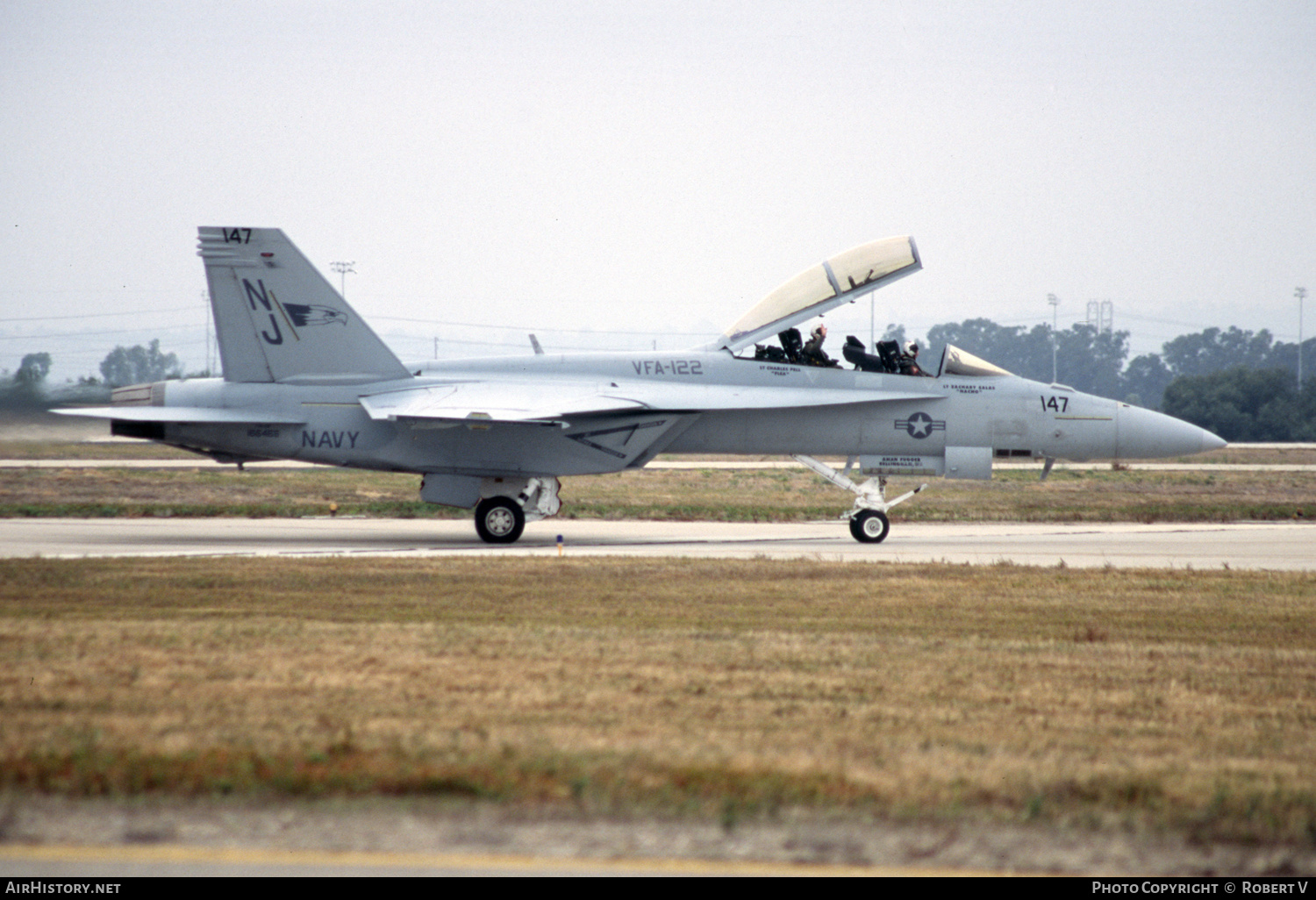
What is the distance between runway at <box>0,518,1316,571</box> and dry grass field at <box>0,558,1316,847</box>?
11.5 ft

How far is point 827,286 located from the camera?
1866 centimetres

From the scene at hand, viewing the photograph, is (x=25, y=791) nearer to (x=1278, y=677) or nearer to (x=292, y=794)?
(x=292, y=794)

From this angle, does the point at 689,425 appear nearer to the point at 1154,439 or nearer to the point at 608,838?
the point at 1154,439

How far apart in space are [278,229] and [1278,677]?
48.2ft

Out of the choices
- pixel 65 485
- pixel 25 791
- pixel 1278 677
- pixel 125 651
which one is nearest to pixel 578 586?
pixel 125 651

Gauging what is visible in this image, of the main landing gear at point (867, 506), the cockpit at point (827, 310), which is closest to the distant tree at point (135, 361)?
the cockpit at point (827, 310)

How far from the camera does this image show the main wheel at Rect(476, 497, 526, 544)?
725 inches

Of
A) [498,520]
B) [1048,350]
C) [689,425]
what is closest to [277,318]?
[498,520]

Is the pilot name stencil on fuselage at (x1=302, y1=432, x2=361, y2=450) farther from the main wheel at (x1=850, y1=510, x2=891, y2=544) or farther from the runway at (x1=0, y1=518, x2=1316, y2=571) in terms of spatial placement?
the main wheel at (x1=850, y1=510, x2=891, y2=544)

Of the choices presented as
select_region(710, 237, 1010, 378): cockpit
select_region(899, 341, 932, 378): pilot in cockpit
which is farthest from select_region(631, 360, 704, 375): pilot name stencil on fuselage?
select_region(899, 341, 932, 378): pilot in cockpit

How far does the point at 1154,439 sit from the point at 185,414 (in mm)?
15389

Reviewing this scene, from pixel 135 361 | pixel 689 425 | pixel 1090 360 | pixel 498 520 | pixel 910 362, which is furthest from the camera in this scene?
pixel 1090 360

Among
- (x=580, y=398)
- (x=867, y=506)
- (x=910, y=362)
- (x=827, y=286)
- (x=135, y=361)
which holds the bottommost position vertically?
(x=867, y=506)
